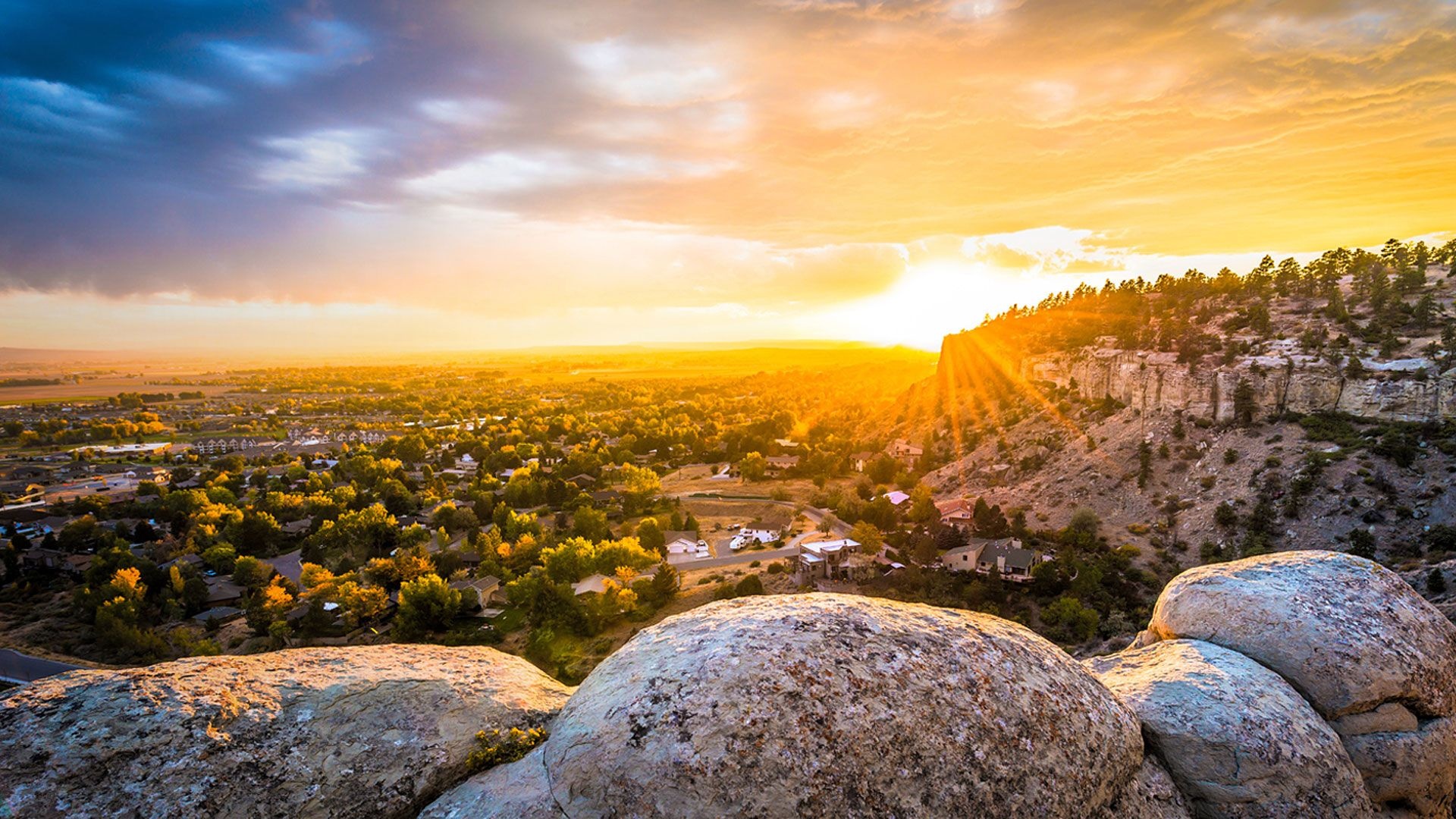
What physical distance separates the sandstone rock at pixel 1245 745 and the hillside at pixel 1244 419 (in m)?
35.4

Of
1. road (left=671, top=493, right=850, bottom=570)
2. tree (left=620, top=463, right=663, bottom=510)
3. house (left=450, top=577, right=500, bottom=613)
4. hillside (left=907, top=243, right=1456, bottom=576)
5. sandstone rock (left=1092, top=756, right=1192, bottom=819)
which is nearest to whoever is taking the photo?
sandstone rock (left=1092, top=756, right=1192, bottom=819)

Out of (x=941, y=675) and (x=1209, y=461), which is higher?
(x=941, y=675)

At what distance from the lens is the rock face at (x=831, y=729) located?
5305 millimetres

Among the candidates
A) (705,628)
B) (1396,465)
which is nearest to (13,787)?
(705,628)

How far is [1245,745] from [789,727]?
581 cm

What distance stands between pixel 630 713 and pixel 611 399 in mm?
152893

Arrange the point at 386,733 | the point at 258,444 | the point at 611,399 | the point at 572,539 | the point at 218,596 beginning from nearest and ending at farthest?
the point at 386,733, the point at 218,596, the point at 572,539, the point at 258,444, the point at 611,399

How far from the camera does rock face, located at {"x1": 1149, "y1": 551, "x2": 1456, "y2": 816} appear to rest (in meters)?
7.63

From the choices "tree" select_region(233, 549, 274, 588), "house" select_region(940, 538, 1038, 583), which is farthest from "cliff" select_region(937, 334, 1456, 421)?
"tree" select_region(233, 549, 274, 588)

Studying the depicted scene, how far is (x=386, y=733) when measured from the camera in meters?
6.22

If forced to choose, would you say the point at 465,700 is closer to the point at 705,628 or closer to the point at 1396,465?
the point at 705,628

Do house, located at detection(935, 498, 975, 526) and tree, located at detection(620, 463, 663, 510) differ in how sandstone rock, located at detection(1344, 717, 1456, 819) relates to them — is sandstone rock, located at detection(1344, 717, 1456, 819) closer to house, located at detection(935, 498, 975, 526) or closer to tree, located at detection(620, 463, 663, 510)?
house, located at detection(935, 498, 975, 526)

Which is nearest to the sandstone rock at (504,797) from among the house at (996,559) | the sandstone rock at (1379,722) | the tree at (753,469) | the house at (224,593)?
the sandstone rock at (1379,722)

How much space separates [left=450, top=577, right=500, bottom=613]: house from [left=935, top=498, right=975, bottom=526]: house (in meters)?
32.8
